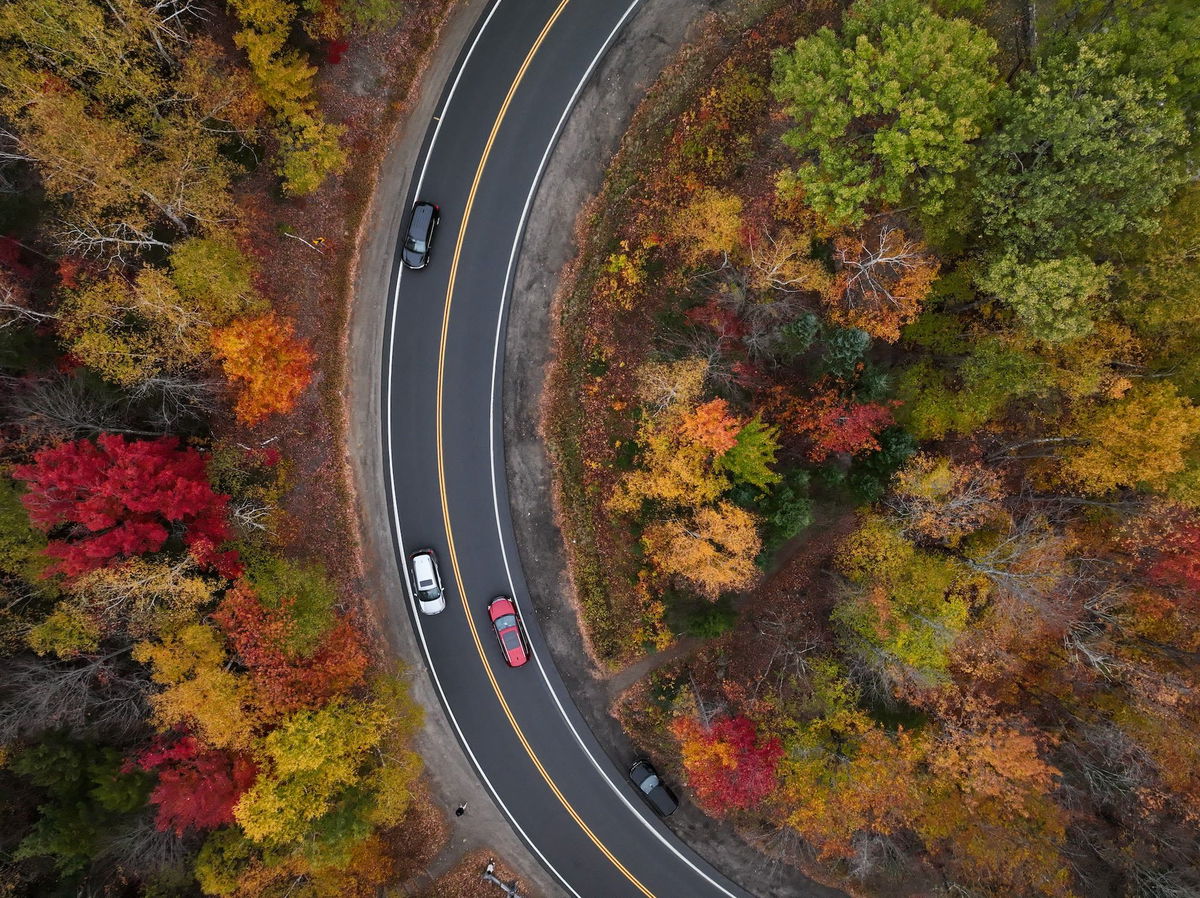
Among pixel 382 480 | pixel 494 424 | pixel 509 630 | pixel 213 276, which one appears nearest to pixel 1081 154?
pixel 494 424

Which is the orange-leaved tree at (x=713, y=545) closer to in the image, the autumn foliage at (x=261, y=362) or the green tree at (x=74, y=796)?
the autumn foliage at (x=261, y=362)

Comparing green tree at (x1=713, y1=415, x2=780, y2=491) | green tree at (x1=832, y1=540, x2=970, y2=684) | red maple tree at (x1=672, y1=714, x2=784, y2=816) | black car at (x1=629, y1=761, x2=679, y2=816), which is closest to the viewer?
green tree at (x1=713, y1=415, x2=780, y2=491)

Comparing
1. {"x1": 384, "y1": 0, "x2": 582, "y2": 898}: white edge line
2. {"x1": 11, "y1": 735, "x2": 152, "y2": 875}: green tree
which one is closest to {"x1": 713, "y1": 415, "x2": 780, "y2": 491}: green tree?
{"x1": 384, "y1": 0, "x2": 582, "y2": 898}: white edge line

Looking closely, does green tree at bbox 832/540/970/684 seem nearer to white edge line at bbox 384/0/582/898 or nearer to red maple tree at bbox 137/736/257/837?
white edge line at bbox 384/0/582/898

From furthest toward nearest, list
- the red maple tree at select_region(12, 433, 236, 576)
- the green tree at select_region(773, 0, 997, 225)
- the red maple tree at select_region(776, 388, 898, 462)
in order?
the red maple tree at select_region(776, 388, 898, 462)
the green tree at select_region(773, 0, 997, 225)
the red maple tree at select_region(12, 433, 236, 576)

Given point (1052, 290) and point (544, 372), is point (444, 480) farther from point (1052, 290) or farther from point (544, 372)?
point (1052, 290)

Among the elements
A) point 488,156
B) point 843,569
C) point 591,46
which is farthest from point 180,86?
point 843,569

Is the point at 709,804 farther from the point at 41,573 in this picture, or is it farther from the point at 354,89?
the point at 354,89
